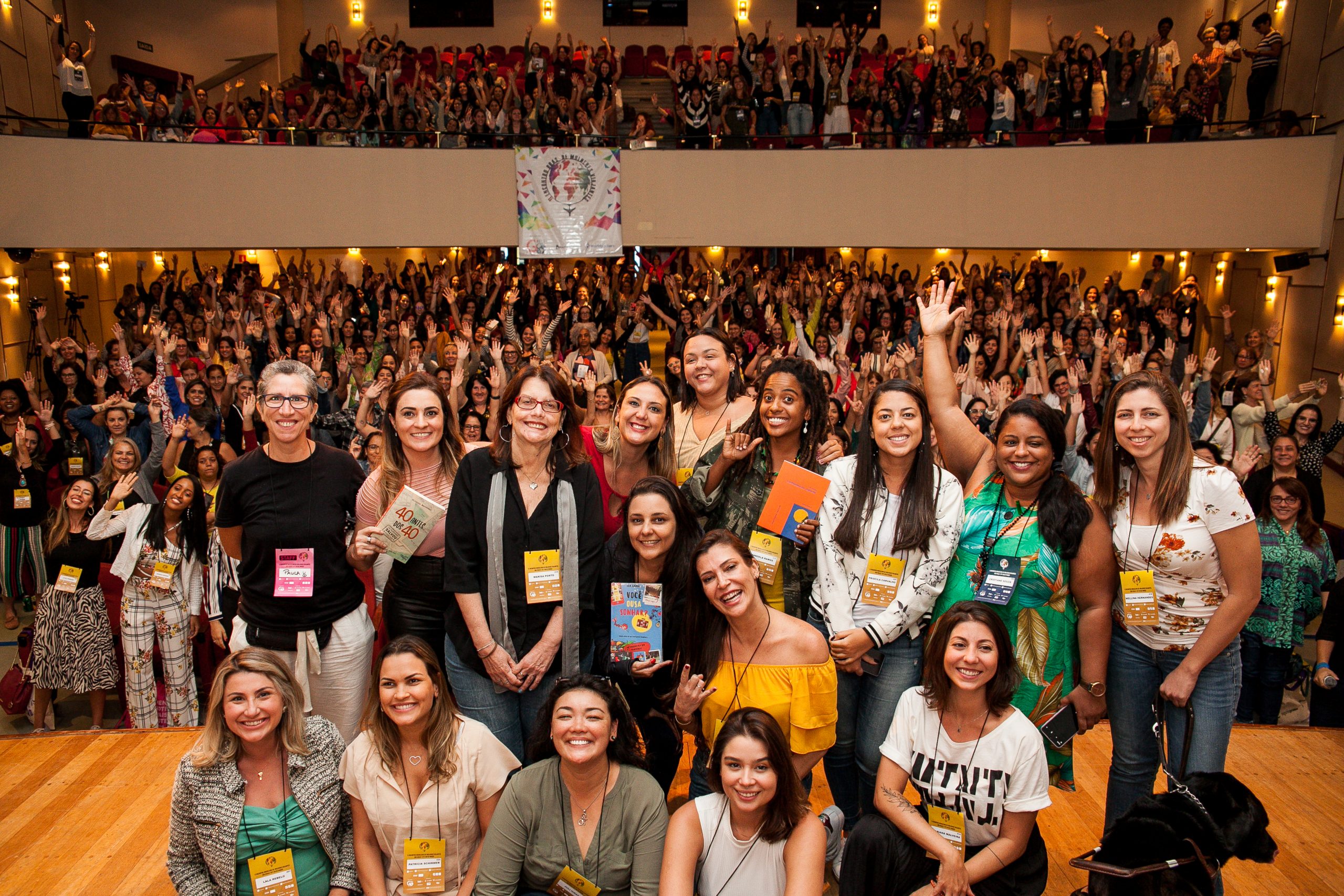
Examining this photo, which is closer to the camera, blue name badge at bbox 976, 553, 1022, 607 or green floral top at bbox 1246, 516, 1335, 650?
blue name badge at bbox 976, 553, 1022, 607

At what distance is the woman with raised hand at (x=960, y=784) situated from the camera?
2.20 m

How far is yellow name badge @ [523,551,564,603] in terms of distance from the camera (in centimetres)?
246

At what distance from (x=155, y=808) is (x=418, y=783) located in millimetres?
1489

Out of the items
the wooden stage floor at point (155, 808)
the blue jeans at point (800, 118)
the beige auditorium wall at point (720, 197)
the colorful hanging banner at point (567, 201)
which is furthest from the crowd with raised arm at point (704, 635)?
the blue jeans at point (800, 118)

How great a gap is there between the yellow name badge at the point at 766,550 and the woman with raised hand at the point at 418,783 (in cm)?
94

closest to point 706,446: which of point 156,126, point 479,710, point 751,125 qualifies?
point 479,710

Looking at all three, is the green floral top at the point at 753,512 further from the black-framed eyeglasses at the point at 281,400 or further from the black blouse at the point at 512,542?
the black-framed eyeglasses at the point at 281,400

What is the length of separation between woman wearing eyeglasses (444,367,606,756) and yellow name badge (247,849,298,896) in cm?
59

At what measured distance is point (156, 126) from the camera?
9836 mm

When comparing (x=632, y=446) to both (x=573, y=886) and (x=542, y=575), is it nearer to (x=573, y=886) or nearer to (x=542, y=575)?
(x=542, y=575)

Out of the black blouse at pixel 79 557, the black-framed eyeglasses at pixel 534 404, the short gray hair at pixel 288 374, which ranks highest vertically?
the short gray hair at pixel 288 374

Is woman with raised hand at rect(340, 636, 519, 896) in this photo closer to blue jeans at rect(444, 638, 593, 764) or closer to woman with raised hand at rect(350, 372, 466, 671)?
blue jeans at rect(444, 638, 593, 764)

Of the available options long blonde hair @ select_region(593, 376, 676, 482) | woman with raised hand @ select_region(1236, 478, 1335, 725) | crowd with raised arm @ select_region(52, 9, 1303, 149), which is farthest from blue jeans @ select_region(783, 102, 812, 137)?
long blonde hair @ select_region(593, 376, 676, 482)

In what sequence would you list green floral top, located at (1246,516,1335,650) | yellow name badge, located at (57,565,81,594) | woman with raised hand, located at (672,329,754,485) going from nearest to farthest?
woman with raised hand, located at (672,329,754,485), green floral top, located at (1246,516,1335,650), yellow name badge, located at (57,565,81,594)
